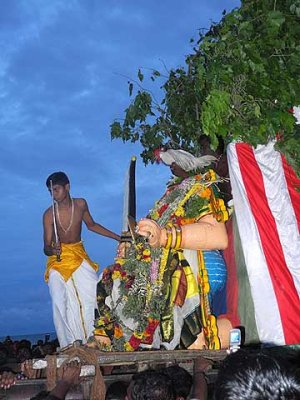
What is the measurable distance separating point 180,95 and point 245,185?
2339 mm

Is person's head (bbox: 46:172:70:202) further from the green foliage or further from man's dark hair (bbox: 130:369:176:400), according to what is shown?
man's dark hair (bbox: 130:369:176:400)

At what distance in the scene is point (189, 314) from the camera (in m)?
4.81

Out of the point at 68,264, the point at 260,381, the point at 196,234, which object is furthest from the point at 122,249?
the point at 260,381

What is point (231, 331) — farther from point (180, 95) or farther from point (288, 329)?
point (180, 95)

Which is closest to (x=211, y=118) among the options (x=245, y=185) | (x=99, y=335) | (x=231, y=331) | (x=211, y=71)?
(x=211, y=71)

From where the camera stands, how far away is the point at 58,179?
6840mm

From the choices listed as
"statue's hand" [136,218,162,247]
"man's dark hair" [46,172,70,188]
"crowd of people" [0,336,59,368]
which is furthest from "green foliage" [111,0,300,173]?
"crowd of people" [0,336,59,368]

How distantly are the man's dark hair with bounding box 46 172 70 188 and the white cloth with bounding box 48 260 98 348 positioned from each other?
0.97 meters

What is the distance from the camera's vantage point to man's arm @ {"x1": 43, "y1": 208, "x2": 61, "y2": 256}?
6.59 meters

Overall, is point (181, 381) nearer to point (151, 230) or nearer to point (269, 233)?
point (151, 230)

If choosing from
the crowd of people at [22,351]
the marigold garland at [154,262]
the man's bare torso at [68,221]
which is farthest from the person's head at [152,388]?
the crowd of people at [22,351]

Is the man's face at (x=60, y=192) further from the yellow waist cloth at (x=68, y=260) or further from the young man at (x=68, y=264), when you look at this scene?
the yellow waist cloth at (x=68, y=260)

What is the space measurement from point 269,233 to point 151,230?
36.1 inches

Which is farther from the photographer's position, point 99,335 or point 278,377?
point 99,335
